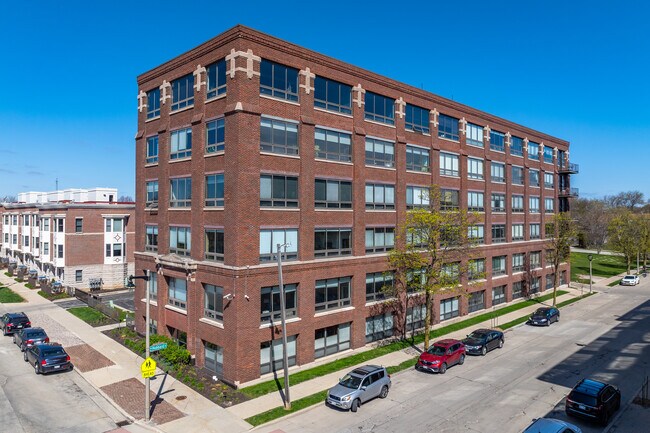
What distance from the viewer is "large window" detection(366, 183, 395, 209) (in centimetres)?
3491

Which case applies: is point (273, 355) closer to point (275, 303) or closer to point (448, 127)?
point (275, 303)

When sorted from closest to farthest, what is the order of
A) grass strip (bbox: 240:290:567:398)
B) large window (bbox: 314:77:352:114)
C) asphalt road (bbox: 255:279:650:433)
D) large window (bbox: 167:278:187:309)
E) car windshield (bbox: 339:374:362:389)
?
asphalt road (bbox: 255:279:650:433)
car windshield (bbox: 339:374:362:389)
grass strip (bbox: 240:290:567:398)
large window (bbox: 314:77:352:114)
large window (bbox: 167:278:187:309)

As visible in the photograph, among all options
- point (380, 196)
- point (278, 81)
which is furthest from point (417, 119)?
point (278, 81)

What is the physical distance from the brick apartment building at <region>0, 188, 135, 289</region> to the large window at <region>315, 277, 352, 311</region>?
1552 inches

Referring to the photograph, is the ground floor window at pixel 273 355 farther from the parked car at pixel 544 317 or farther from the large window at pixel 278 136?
the parked car at pixel 544 317

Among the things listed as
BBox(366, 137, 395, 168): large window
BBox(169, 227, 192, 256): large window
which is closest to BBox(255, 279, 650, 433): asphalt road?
BBox(169, 227, 192, 256): large window

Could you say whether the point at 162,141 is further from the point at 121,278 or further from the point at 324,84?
the point at 121,278

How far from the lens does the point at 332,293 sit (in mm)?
31656

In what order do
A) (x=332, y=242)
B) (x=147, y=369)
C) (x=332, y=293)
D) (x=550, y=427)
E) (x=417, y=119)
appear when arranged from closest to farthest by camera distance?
(x=550, y=427), (x=147, y=369), (x=332, y=293), (x=332, y=242), (x=417, y=119)

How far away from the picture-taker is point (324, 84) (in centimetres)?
3181

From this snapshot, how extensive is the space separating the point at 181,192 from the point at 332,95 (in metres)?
13.3

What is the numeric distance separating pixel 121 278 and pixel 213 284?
38286mm

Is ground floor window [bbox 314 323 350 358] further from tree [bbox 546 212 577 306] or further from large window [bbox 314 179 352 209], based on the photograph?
tree [bbox 546 212 577 306]

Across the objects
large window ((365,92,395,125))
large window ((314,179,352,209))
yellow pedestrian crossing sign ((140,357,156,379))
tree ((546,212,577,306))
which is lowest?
yellow pedestrian crossing sign ((140,357,156,379))
